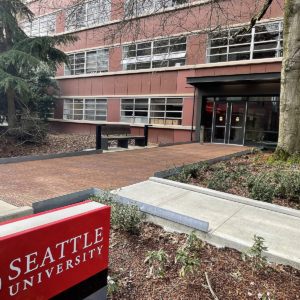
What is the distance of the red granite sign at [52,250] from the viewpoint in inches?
53.8

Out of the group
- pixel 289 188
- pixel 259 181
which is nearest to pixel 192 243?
pixel 259 181

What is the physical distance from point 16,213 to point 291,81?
7366 millimetres

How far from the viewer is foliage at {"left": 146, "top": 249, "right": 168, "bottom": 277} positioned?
256cm

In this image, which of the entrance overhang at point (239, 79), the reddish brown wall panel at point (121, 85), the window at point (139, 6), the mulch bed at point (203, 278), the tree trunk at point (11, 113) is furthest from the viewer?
the reddish brown wall panel at point (121, 85)

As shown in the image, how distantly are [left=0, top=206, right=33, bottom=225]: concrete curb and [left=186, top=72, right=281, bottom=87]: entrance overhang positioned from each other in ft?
39.3

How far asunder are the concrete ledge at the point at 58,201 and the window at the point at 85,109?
1626 cm

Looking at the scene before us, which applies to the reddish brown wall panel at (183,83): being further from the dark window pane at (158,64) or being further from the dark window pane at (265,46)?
the dark window pane at (265,46)

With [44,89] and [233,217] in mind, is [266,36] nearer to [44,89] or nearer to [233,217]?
[233,217]

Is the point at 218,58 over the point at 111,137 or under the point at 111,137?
over

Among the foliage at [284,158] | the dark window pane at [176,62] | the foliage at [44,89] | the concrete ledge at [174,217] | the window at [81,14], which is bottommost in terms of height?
the concrete ledge at [174,217]

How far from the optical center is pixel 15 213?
371 cm

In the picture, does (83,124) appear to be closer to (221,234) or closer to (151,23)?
(151,23)

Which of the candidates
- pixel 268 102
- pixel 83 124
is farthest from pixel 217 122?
pixel 83 124

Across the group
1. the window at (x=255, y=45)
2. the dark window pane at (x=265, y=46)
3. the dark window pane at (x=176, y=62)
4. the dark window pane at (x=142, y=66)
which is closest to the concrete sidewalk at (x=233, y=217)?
the window at (x=255, y=45)
